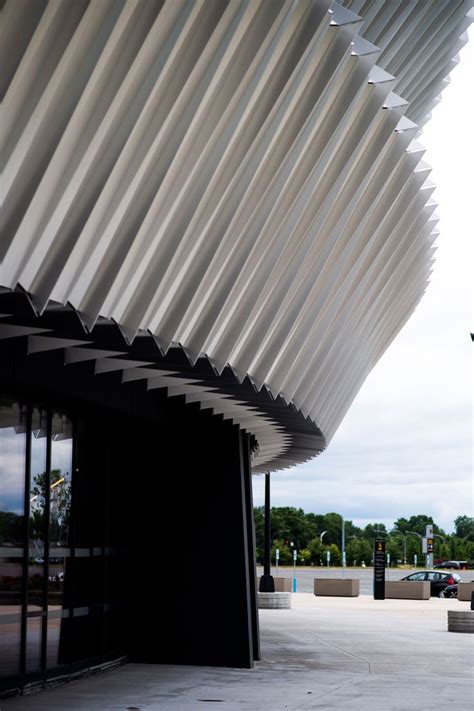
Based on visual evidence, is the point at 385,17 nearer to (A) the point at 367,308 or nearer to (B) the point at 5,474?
(A) the point at 367,308

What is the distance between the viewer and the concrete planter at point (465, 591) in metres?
48.2

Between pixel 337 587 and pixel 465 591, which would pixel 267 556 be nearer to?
pixel 337 587

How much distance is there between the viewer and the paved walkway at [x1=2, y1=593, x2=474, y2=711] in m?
15.3

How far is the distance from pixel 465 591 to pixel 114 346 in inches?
1561

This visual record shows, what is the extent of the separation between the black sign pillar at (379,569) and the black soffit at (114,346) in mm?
30461

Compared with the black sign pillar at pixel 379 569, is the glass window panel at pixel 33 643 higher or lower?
lower

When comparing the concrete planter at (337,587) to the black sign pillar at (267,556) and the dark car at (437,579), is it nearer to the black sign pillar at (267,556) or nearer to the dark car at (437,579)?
the dark car at (437,579)

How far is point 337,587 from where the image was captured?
5228cm

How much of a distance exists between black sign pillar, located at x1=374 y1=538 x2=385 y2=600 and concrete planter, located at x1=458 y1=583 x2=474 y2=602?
3.43m

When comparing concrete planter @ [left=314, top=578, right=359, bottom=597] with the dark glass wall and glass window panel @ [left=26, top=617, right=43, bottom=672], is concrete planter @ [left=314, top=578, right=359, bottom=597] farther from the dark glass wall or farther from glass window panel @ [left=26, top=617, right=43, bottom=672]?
glass window panel @ [left=26, top=617, right=43, bottom=672]

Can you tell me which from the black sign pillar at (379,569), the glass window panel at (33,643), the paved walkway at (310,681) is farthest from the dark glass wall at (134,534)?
the black sign pillar at (379,569)

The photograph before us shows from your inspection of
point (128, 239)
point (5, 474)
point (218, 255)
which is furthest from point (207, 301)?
point (5, 474)

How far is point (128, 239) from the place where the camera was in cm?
1148

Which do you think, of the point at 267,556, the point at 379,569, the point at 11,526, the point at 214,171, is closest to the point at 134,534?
the point at 11,526
